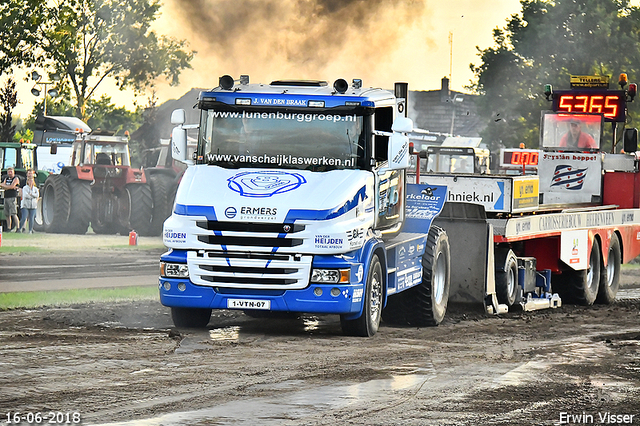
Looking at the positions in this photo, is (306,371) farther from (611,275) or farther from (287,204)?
(611,275)

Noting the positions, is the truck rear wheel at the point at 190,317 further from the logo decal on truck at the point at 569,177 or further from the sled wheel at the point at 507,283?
the logo decal on truck at the point at 569,177

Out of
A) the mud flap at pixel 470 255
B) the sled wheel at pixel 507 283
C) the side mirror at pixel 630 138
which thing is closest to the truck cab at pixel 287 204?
the mud flap at pixel 470 255

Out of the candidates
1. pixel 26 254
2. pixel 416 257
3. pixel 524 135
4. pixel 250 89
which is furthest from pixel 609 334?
pixel 524 135

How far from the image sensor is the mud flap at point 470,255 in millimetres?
15531

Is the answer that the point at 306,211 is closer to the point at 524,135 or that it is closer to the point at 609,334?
the point at 609,334

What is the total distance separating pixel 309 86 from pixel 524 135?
4924 cm

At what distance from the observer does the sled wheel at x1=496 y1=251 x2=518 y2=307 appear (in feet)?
52.9

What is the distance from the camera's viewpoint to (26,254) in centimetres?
2447

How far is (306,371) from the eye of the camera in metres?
10.1

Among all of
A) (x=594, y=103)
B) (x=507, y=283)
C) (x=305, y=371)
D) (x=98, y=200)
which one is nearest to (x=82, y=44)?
(x=98, y=200)

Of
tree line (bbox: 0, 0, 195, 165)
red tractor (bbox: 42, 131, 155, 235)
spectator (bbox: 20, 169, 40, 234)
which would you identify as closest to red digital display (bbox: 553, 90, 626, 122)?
red tractor (bbox: 42, 131, 155, 235)

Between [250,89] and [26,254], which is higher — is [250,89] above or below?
above

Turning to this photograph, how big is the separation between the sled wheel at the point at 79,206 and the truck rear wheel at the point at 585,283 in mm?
16376

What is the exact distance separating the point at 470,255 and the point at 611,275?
17.3 ft
